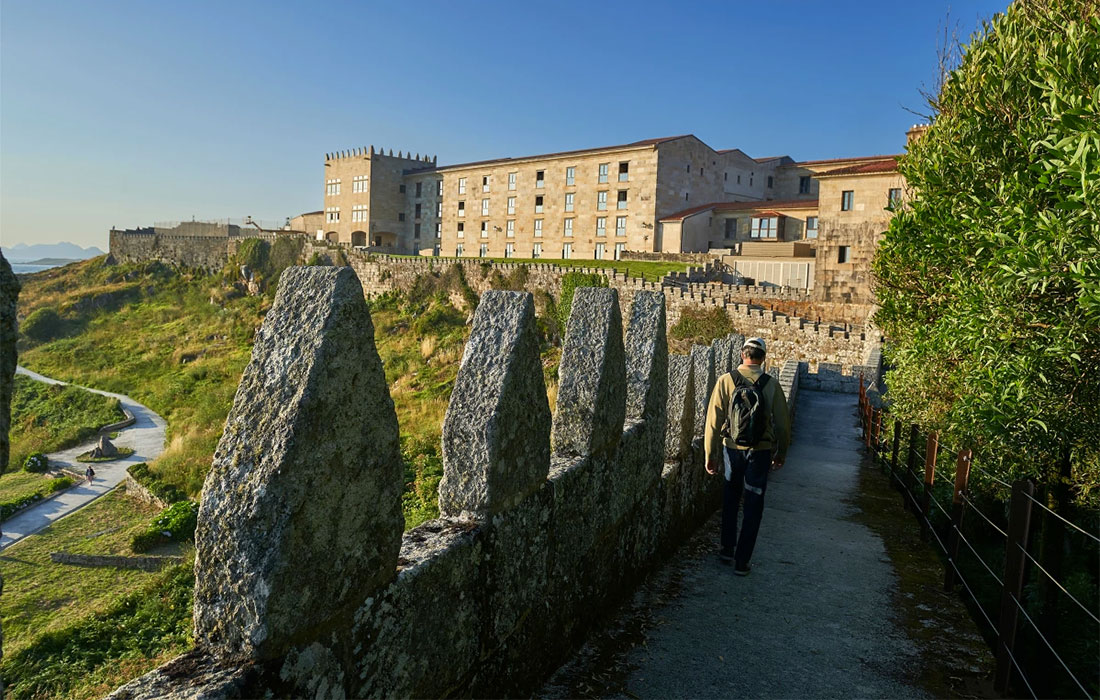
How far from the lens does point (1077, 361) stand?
20.4ft

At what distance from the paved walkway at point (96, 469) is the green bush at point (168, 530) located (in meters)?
3.42

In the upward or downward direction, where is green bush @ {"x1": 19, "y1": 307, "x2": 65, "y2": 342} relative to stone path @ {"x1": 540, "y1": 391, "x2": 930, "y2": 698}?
downward

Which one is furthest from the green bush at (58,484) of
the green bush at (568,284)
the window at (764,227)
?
the window at (764,227)

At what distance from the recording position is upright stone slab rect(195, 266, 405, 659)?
6.55 feet

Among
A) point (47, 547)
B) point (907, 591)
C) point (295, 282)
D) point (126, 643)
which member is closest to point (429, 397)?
point (47, 547)

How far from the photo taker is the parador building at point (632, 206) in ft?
121

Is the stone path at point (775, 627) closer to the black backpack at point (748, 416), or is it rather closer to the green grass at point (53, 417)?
the black backpack at point (748, 416)

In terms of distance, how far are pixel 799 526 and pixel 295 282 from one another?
6.80 m

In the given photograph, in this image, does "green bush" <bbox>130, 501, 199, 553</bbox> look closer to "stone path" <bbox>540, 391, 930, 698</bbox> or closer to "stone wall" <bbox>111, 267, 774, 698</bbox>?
"stone path" <bbox>540, 391, 930, 698</bbox>

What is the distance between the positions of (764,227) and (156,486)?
38.1 m

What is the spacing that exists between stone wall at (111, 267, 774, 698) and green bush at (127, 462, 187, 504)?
2233 centimetres

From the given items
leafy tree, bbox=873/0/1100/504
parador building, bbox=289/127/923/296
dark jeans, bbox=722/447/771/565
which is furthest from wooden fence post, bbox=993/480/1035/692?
parador building, bbox=289/127/923/296

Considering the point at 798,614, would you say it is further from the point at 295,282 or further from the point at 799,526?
the point at 295,282

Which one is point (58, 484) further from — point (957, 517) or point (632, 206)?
point (632, 206)
